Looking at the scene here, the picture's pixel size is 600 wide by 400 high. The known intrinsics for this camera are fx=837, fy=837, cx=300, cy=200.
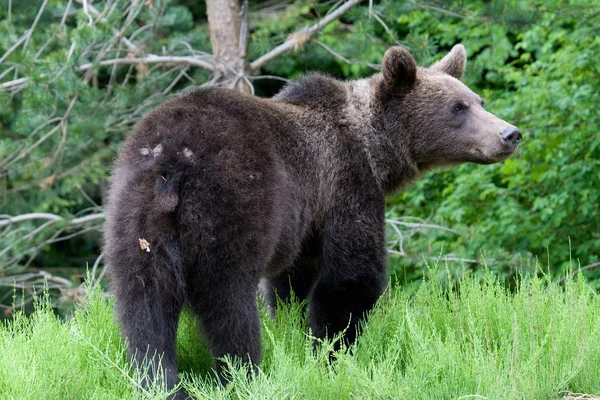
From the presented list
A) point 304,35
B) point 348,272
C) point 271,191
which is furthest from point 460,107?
point 304,35

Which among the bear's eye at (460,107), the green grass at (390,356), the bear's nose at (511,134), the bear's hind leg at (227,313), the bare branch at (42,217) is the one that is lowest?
the bare branch at (42,217)

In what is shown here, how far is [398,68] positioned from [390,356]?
2224 millimetres

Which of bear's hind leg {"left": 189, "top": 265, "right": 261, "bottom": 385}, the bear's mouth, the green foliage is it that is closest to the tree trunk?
the green foliage

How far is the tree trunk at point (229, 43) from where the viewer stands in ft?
30.9

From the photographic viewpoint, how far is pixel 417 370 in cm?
498

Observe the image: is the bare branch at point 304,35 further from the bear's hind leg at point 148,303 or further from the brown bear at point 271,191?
the bear's hind leg at point 148,303

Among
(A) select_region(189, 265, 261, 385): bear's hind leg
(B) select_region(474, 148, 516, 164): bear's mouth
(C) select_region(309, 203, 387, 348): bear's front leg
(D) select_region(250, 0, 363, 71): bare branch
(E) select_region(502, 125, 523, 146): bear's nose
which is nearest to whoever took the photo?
(A) select_region(189, 265, 261, 385): bear's hind leg

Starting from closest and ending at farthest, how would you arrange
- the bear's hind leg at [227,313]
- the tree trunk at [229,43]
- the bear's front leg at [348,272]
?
the bear's hind leg at [227,313] < the bear's front leg at [348,272] < the tree trunk at [229,43]

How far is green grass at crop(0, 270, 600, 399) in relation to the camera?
4668 millimetres

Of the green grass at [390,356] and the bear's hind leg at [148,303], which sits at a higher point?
the bear's hind leg at [148,303]

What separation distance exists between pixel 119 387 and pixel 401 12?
559 centimetres

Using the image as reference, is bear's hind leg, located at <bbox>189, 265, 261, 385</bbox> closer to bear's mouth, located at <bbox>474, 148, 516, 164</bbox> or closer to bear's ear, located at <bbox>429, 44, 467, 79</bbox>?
bear's mouth, located at <bbox>474, 148, 516, 164</bbox>

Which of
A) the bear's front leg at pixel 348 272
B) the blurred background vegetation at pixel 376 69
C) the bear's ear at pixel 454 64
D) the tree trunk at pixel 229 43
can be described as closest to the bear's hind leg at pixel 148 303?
the bear's front leg at pixel 348 272

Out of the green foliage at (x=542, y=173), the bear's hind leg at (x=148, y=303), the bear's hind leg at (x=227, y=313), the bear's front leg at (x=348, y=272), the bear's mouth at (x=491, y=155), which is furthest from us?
the green foliage at (x=542, y=173)
